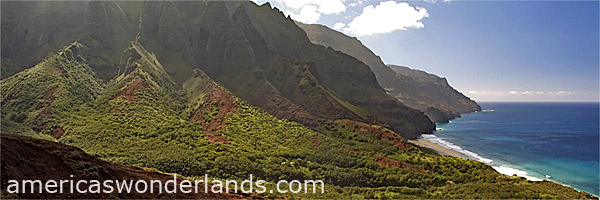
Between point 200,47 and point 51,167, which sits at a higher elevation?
point 200,47

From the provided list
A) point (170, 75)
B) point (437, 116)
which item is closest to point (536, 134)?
point (437, 116)

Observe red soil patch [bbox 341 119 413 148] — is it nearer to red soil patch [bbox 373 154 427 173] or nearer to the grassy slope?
the grassy slope

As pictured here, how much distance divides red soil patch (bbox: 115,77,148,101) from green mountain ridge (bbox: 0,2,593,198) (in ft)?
Result: 0.76

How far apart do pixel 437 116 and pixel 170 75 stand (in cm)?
15311

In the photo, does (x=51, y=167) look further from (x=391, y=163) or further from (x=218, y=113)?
(x=218, y=113)

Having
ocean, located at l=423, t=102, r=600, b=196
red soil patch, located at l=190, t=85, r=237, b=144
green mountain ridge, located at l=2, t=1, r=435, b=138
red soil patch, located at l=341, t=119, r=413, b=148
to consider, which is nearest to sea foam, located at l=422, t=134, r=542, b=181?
ocean, located at l=423, t=102, r=600, b=196

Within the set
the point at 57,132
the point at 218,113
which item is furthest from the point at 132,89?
the point at 218,113

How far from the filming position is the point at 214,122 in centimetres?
6619

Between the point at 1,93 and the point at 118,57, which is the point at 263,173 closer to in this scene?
the point at 1,93

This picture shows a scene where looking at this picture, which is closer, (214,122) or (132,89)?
(214,122)

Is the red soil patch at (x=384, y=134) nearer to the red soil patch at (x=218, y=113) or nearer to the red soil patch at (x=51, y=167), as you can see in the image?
the red soil patch at (x=218, y=113)

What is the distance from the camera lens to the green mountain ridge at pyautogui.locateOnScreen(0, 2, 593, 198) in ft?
158

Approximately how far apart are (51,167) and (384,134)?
6345cm

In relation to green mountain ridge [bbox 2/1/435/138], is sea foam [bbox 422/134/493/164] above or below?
below
